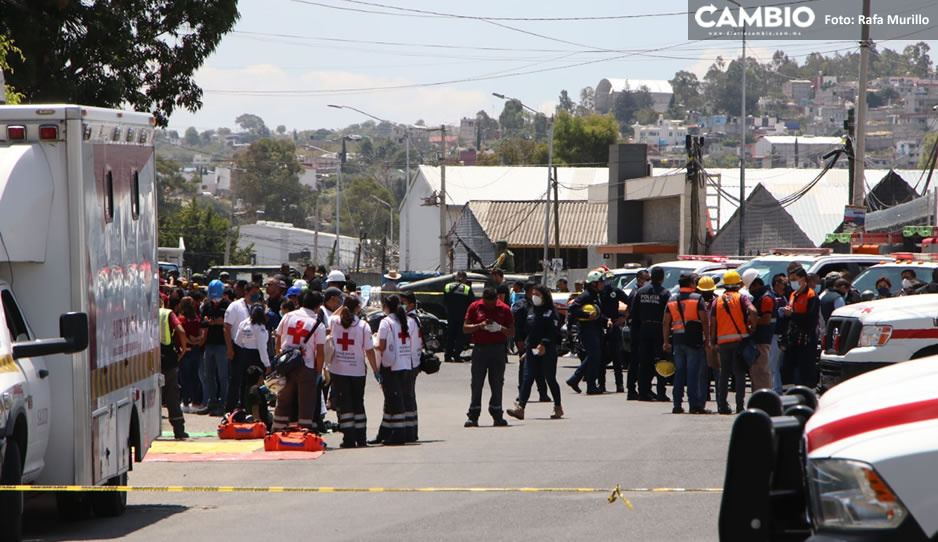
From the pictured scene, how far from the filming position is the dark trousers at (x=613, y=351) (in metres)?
21.0

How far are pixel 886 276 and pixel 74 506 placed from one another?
1529cm

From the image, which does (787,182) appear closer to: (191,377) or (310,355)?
(191,377)

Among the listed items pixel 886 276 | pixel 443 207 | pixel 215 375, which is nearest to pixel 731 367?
pixel 886 276

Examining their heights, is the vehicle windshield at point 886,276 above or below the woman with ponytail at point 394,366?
above

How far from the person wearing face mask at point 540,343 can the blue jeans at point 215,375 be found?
14.3 feet

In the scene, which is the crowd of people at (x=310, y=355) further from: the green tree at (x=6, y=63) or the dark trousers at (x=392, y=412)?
the green tree at (x=6, y=63)

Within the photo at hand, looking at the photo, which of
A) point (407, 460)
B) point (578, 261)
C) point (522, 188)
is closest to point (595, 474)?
point (407, 460)

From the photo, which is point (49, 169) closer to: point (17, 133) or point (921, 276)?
point (17, 133)

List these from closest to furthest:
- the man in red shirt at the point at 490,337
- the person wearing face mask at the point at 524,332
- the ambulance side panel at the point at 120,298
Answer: the ambulance side panel at the point at 120,298, the man in red shirt at the point at 490,337, the person wearing face mask at the point at 524,332

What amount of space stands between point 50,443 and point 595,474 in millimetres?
4902

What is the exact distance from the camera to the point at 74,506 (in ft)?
30.9

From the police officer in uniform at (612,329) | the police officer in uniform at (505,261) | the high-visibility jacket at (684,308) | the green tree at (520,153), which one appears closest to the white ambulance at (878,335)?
the high-visibility jacket at (684,308)

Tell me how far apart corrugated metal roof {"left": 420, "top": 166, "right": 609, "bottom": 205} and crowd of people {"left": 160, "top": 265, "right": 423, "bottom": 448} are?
65.5 metres

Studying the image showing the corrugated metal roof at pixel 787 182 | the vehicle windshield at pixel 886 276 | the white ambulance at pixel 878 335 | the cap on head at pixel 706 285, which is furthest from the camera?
the corrugated metal roof at pixel 787 182
